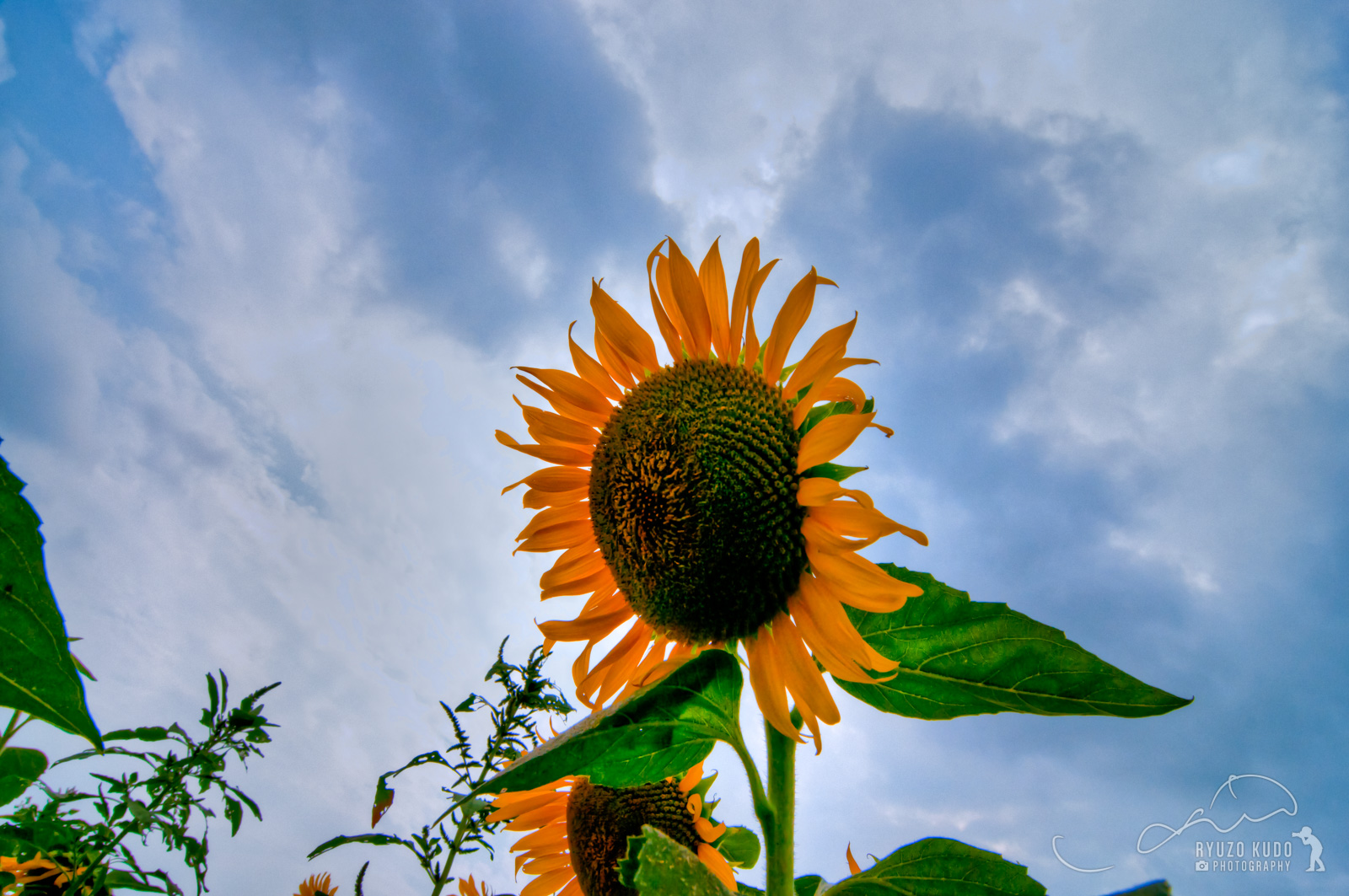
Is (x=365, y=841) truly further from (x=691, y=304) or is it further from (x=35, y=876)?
(x=691, y=304)

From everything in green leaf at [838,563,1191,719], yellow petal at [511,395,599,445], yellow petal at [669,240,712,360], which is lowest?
green leaf at [838,563,1191,719]

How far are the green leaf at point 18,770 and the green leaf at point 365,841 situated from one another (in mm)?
747

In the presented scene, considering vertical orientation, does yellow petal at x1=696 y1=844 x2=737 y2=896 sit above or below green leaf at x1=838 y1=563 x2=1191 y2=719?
below

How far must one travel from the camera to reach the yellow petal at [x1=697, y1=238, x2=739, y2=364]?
1.78m

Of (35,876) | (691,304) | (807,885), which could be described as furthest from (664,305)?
(35,876)

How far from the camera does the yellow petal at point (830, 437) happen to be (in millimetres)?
1340

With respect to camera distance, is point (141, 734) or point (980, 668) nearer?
point (980, 668)

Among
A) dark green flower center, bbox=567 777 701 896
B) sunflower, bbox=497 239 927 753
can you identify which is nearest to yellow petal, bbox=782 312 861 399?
sunflower, bbox=497 239 927 753

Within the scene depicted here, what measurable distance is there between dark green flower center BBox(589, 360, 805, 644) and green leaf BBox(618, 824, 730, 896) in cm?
49

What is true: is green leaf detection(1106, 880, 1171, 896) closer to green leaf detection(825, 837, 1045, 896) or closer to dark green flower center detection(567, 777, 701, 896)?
green leaf detection(825, 837, 1045, 896)

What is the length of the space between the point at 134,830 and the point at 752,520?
209 cm

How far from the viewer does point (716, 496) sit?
1554 millimetres

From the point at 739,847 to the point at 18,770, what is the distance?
200cm

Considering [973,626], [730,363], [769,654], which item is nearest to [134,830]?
[769,654]
